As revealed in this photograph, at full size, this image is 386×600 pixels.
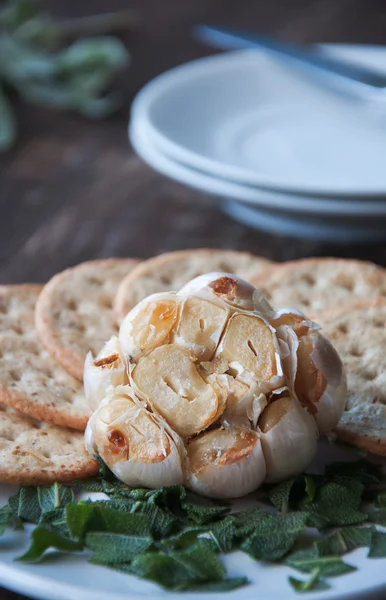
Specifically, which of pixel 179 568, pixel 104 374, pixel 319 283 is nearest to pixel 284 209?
pixel 319 283

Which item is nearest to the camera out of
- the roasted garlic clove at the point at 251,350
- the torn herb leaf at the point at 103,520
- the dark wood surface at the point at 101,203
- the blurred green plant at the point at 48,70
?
the torn herb leaf at the point at 103,520

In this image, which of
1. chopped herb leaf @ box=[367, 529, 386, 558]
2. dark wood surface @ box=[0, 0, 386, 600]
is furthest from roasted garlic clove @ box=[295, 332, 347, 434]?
dark wood surface @ box=[0, 0, 386, 600]

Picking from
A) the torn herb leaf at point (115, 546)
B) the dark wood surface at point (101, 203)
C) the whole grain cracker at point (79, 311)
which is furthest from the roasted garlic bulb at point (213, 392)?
the dark wood surface at point (101, 203)

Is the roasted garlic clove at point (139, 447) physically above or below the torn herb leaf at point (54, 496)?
above

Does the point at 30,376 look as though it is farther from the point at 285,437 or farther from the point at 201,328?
the point at 285,437

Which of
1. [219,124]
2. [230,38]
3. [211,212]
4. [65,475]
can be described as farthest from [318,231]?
[65,475]

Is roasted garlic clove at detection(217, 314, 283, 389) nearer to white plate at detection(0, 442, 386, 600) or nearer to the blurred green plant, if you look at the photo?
white plate at detection(0, 442, 386, 600)

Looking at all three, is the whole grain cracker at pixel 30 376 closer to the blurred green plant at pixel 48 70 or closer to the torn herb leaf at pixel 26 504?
the torn herb leaf at pixel 26 504
